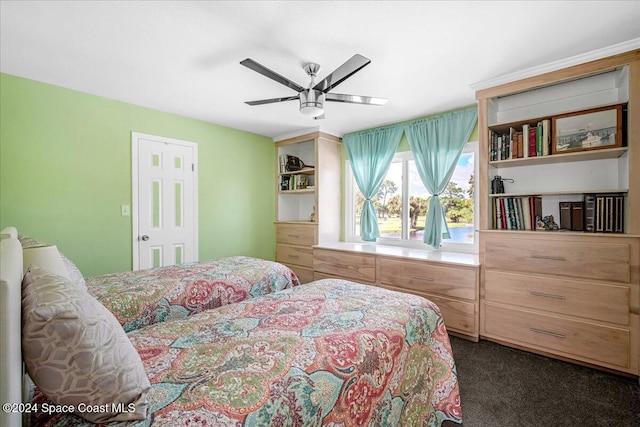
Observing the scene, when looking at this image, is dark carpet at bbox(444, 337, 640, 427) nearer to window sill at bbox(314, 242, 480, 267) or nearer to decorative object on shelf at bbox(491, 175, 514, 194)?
window sill at bbox(314, 242, 480, 267)

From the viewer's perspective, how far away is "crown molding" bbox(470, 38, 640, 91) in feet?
6.50

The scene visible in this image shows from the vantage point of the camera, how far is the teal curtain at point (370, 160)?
3.73 m

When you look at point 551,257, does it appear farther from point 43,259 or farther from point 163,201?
point 163,201

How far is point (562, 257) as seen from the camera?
2.22 metres

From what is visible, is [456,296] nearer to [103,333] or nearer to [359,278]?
[359,278]

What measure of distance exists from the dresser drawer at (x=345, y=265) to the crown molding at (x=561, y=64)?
204cm

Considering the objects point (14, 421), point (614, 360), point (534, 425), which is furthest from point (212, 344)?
point (614, 360)

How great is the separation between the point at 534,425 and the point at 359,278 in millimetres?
1981

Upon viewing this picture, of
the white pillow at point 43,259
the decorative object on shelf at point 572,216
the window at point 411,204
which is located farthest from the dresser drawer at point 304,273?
the white pillow at point 43,259

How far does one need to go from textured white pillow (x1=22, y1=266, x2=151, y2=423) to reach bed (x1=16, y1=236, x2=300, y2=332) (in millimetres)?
996

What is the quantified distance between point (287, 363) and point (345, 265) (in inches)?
101

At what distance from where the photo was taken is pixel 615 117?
2.10m

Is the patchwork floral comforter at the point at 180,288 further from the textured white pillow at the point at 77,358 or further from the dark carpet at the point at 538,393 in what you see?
the dark carpet at the point at 538,393

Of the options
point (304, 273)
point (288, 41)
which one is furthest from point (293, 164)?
point (288, 41)
